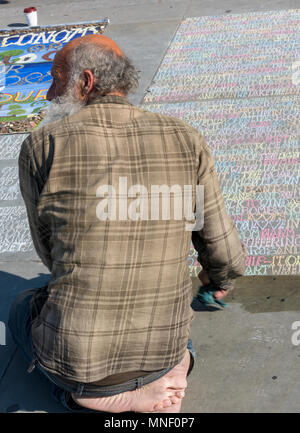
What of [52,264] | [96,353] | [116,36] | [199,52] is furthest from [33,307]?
[116,36]

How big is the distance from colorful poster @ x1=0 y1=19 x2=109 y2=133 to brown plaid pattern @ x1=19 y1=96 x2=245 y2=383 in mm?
3289

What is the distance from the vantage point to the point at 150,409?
242 centimetres

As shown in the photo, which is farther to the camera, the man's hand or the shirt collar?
the man's hand

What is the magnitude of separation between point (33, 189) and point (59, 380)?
73cm

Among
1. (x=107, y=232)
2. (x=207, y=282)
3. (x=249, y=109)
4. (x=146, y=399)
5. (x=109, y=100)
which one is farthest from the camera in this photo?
(x=249, y=109)

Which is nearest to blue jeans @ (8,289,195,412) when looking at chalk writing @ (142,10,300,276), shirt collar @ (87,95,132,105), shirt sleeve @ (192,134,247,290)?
shirt sleeve @ (192,134,247,290)

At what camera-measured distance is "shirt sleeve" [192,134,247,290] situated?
233 centimetres

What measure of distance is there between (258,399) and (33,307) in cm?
101

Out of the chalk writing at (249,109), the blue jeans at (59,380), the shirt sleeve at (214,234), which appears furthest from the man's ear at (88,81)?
the chalk writing at (249,109)

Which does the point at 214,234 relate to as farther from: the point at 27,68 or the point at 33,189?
the point at 27,68

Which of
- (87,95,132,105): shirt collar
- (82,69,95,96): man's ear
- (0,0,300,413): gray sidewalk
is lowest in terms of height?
(0,0,300,413): gray sidewalk

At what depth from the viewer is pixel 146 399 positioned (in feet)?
7.84

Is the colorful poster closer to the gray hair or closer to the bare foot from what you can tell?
the gray hair

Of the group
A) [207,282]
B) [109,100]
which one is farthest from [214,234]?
[109,100]
